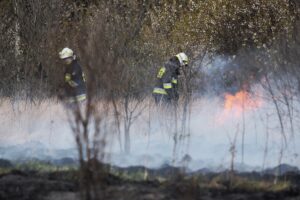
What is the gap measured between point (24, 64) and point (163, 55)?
505cm

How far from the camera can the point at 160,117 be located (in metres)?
15.2

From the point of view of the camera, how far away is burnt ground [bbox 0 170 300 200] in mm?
8062

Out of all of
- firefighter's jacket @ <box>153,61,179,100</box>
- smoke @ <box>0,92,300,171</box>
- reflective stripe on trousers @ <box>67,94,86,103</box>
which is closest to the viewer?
reflective stripe on trousers @ <box>67,94,86,103</box>

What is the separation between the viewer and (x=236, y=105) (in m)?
16.3

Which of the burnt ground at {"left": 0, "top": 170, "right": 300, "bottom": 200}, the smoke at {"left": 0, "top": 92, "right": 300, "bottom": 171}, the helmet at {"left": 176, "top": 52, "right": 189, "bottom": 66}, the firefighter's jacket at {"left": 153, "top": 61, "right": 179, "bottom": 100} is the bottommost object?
the burnt ground at {"left": 0, "top": 170, "right": 300, "bottom": 200}

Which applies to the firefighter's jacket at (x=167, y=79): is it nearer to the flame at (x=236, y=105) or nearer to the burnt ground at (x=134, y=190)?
the flame at (x=236, y=105)

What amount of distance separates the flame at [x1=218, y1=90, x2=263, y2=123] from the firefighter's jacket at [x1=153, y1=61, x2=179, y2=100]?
1.44m

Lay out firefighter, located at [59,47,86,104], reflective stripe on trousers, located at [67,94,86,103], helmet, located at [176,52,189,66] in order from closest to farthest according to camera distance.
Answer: reflective stripe on trousers, located at [67,94,86,103] → firefighter, located at [59,47,86,104] → helmet, located at [176,52,189,66]

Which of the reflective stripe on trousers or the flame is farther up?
the flame

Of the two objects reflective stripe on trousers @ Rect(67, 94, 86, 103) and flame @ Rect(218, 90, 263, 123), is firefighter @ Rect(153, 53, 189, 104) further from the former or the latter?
reflective stripe on trousers @ Rect(67, 94, 86, 103)

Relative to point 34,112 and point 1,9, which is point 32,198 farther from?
point 1,9

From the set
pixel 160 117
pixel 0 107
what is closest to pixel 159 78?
pixel 160 117

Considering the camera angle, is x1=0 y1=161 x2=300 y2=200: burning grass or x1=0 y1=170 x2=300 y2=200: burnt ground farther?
x1=0 y1=161 x2=300 y2=200: burning grass

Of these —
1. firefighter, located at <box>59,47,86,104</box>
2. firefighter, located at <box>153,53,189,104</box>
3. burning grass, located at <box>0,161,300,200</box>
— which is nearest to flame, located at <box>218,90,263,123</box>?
firefighter, located at <box>153,53,189,104</box>
